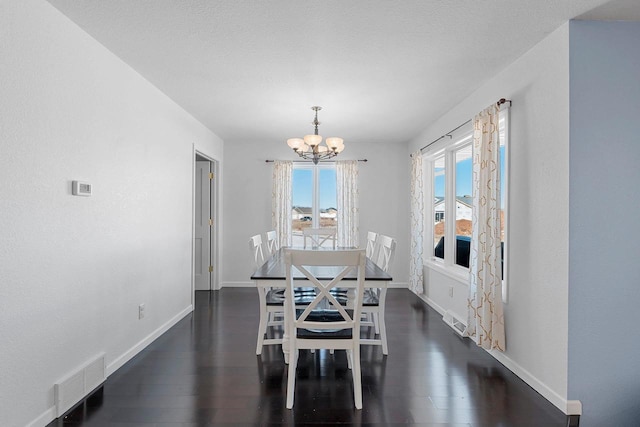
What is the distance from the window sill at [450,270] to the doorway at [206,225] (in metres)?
3.21

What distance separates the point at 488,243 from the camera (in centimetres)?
293

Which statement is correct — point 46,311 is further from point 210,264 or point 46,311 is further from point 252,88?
point 210,264

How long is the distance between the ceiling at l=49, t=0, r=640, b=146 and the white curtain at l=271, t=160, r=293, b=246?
1.83m

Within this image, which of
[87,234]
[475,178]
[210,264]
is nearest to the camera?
[87,234]

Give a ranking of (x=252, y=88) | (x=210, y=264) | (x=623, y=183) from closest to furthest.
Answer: (x=623, y=183)
(x=252, y=88)
(x=210, y=264)

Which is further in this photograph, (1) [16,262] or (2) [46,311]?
(2) [46,311]

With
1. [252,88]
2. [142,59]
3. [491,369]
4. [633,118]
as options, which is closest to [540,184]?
[633,118]

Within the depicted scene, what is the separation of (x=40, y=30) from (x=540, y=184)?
3.24 m

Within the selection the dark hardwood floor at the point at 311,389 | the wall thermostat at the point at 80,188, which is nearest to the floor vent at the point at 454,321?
the dark hardwood floor at the point at 311,389

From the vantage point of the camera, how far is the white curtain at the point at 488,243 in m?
2.87

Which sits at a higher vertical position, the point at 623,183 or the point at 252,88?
the point at 252,88

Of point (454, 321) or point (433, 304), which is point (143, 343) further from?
point (433, 304)

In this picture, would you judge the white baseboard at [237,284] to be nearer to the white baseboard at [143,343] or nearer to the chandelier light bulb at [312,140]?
the white baseboard at [143,343]

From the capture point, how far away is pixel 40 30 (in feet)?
6.67
